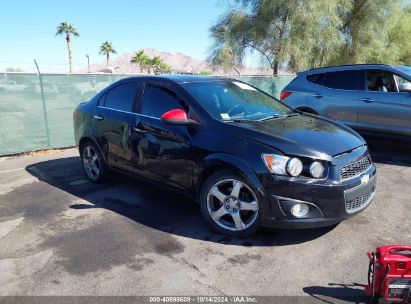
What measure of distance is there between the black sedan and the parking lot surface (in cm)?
30

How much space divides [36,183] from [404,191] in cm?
546

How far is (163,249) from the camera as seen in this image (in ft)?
12.0

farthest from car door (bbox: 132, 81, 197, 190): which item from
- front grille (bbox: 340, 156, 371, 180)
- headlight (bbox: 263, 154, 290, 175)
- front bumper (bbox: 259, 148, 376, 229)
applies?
front grille (bbox: 340, 156, 371, 180)

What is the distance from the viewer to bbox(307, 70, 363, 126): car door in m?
7.30

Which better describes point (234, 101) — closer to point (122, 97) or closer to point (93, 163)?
point (122, 97)

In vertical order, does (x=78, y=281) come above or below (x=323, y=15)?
below

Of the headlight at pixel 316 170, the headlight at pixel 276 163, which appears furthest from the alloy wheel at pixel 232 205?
the headlight at pixel 316 170

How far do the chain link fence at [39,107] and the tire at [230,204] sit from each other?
576 centimetres

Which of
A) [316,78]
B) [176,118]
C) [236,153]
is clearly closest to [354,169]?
[236,153]

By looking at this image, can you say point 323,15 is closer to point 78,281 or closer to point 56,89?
point 56,89

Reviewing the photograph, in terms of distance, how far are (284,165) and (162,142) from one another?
1523mm

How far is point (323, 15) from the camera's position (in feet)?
62.0

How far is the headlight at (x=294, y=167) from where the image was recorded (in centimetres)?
342

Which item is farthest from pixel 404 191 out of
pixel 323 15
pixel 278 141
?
pixel 323 15
